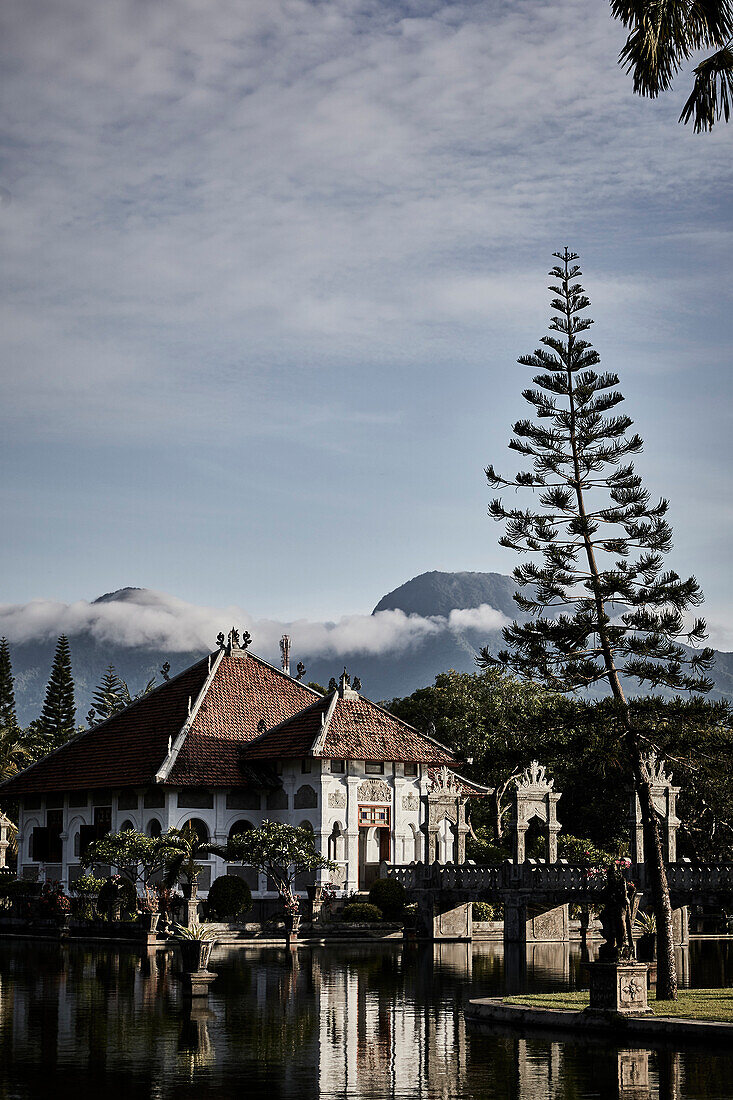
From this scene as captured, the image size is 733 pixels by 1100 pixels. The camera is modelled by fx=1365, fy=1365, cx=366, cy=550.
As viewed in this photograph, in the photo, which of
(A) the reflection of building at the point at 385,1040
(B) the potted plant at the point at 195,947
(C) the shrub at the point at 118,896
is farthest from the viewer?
(C) the shrub at the point at 118,896

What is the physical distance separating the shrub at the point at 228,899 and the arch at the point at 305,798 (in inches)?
309

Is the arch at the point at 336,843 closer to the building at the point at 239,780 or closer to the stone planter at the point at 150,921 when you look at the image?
the building at the point at 239,780

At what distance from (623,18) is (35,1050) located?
1456cm

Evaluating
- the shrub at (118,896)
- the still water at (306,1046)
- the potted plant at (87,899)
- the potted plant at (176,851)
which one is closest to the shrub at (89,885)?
the potted plant at (87,899)

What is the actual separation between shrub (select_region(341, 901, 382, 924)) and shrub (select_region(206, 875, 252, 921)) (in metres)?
3.31

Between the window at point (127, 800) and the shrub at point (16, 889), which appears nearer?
the shrub at point (16, 889)

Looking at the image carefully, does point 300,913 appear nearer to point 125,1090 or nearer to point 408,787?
point 408,787

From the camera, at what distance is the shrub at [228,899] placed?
4428 centimetres

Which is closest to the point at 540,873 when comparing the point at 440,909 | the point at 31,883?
the point at 440,909

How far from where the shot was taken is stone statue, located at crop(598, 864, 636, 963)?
19.6 metres

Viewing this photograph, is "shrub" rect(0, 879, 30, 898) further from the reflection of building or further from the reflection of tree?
the reflection of tree

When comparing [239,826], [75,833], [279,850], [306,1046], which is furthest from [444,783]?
[306,1046]

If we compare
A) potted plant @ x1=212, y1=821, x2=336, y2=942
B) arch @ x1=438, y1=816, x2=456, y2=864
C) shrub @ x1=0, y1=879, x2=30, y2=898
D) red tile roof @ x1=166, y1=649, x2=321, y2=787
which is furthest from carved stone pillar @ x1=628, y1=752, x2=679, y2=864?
shrub @ x1=0, y1=879, x2=30, y2=898

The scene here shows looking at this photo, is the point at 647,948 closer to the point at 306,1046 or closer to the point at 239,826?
the point at 306,1046
